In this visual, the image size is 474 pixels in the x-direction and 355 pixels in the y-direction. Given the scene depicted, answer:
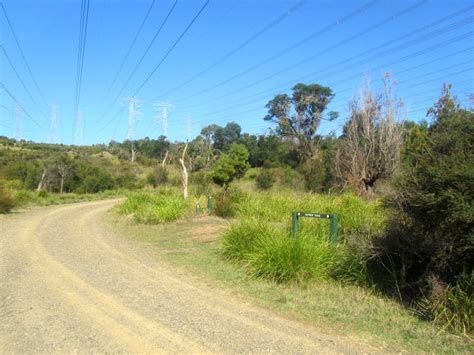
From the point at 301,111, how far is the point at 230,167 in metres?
34.0

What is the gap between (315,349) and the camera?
4.88 metres

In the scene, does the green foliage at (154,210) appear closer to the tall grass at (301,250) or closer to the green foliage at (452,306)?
the tall grass at (301,250)

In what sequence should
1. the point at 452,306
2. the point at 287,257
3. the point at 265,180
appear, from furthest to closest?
the point at 265,180
the point at 287,257
the point at 452,306

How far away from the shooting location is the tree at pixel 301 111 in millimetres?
66600

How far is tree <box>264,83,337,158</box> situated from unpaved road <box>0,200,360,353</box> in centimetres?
5265

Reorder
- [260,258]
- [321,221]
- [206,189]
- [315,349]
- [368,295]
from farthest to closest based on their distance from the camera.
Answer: [206,189] < [321,221] < [260,258] < [368,295] < [315,349]

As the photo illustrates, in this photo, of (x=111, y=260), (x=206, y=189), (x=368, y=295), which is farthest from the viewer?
(x=206, y=189)

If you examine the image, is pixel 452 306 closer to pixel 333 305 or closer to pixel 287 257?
pixel 333 305

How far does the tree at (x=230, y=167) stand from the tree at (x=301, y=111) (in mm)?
17966

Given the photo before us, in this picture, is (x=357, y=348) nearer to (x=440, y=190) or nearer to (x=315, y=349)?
(x=315, y=349)

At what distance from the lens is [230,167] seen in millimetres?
40906

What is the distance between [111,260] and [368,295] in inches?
226

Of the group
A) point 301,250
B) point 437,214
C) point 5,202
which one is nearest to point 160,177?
point 5,202

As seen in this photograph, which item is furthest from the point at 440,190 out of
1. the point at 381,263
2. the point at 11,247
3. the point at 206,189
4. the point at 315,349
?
the point at 206,189
